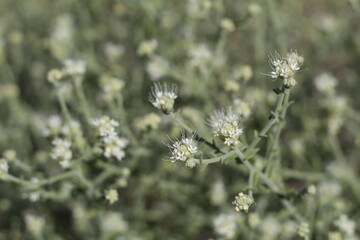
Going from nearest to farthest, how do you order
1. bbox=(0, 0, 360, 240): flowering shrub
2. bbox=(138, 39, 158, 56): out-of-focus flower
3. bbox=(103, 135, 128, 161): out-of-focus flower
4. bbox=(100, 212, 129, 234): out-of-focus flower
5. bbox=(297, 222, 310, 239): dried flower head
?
bbox=(297, 222, 310, 239): dried flower head → bbox=(103, 135, 128, 161): out-of-focus flower → bbox=(0, 0, 360, 240): flowering shrub → bbox=(138, 39, 158, 56): out-of-focus flower → bbox=(100, 212, 129, 234): out-of-focus flower

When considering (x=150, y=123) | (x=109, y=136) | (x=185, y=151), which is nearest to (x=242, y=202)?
(x=185, y=151)

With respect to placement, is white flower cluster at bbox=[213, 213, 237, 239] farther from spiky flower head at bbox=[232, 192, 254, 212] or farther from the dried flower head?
spiky flower head at bbox=[232, 192, 254, 212]

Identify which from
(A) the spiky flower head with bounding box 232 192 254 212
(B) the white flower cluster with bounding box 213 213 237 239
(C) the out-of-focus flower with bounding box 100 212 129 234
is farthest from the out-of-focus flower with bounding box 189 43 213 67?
(A) the spiky flower head with bounding box 232 192 254 212

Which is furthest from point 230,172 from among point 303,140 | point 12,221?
point 12,221

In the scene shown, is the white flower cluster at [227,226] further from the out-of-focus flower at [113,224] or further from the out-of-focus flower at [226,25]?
the out-of-focus flower at [226,25]

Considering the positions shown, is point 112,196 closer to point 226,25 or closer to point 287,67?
point 287,67

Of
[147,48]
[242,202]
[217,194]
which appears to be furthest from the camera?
[217,194]

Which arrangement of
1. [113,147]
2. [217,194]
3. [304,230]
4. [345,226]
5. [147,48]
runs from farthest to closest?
[217,194]
[147,48]
[345,226]
[113,147]
[304,230]
